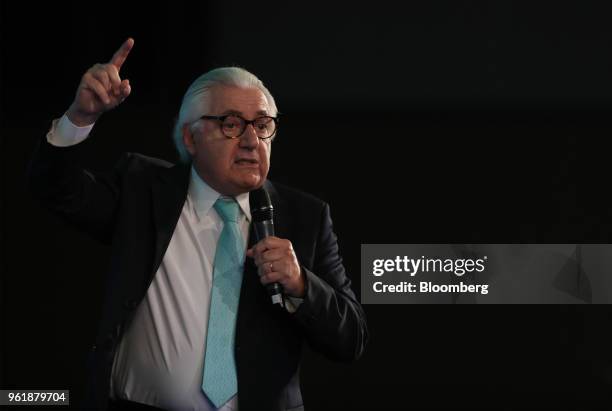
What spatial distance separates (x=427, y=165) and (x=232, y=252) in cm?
146

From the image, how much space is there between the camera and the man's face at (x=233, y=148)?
1868 mm

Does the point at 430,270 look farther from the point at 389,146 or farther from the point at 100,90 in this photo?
the point at 100,90

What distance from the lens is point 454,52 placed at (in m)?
3.05

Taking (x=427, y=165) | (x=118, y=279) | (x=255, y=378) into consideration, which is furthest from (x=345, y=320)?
(x=427, y=165)

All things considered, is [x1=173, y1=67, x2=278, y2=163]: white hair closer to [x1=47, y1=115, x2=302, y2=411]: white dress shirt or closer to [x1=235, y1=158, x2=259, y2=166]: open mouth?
[x1=235, y1=158, x2=259, y2=166]: open mouth

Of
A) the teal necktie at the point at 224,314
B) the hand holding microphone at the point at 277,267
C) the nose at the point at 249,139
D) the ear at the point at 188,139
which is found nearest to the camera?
the hand holding microphone at the point at 277,267

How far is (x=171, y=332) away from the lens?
1770mm

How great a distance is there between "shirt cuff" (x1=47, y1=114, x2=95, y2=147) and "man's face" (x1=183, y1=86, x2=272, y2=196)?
30 centimetres

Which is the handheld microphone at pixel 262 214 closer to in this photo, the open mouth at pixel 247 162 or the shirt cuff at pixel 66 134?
the open mouth at pixel 247 162

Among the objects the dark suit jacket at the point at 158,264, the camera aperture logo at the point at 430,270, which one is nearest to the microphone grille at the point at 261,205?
the dark suit jacket at the point at 158,264

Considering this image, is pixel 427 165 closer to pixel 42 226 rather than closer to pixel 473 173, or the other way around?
pixel 473 173

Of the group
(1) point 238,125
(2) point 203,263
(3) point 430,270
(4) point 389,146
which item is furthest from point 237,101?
(3) point 430,270

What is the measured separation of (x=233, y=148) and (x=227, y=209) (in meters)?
0.15

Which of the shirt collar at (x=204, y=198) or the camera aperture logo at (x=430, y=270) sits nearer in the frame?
the shirt collar at (x=204, y=198)
